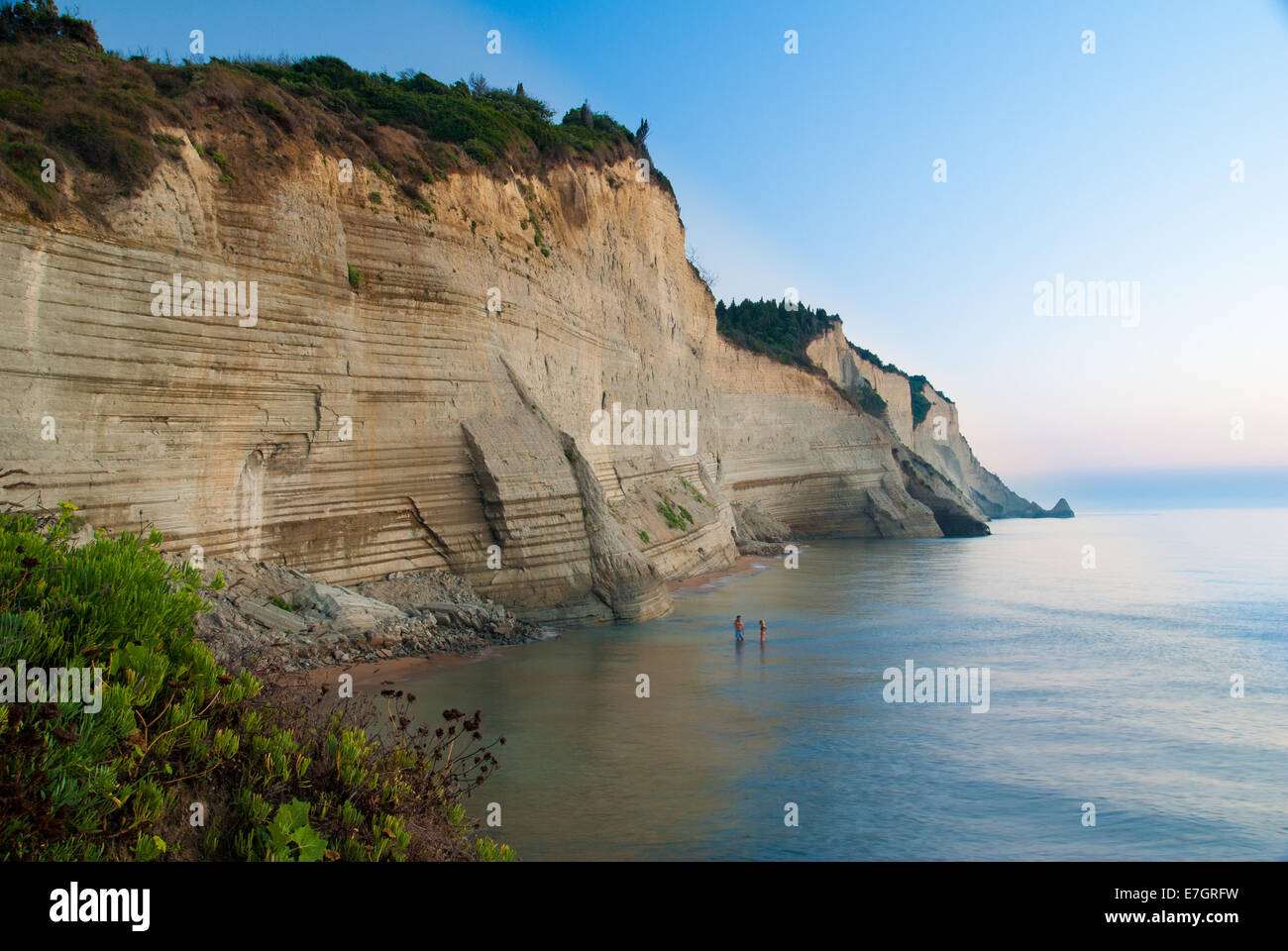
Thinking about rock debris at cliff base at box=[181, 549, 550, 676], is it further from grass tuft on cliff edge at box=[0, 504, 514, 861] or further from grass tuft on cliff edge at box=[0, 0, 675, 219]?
grass tuft on cliff edge at box=[0, 0, 675, 219]

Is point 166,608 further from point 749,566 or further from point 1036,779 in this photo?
point 749,566

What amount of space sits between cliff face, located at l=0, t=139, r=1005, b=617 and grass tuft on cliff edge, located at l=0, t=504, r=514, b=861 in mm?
7463

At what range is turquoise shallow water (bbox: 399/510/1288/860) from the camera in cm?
880

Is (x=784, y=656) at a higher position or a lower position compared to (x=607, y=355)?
lower

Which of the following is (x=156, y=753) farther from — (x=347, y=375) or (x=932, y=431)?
(x=932, y=431)

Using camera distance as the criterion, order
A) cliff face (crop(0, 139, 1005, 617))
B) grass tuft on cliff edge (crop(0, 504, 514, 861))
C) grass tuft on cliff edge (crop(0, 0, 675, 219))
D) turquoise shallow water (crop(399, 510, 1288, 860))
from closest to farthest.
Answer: grass tuft on cliff edge (crop(0, 504, 514, 861)), turquoise shallow water (crop(399, 510, 1288, 860)), cliff face (crop(0, 139, 1005, 617)), grass tuft on cliff edge (crop(0, 0, 675, 219))

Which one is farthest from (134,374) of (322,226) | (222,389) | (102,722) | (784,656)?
(784,656)

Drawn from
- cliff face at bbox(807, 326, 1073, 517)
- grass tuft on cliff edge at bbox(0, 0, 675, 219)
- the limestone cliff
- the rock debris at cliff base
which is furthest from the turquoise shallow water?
cliff face at bbox(807, 326, 1073, 517)

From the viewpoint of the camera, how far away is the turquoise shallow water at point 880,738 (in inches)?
347

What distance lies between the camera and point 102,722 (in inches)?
187

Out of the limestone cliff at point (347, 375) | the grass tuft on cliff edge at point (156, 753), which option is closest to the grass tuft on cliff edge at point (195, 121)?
the limestone cliff at point (347, 375)
